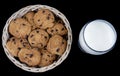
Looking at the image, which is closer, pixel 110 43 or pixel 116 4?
pixel 110 43

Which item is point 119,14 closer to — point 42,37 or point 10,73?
point 42,37

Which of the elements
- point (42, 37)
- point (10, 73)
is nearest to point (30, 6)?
point (42, 37)

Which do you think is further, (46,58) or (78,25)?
(78,25)

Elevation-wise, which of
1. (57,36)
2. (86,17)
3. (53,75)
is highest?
(86,17)

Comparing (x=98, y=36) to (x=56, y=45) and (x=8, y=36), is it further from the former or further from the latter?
(x=8, y=36)

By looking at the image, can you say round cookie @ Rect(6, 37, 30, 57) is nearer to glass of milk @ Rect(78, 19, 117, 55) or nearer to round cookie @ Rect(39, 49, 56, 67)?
round cookie @ Rect(39, 49, 56, 67)

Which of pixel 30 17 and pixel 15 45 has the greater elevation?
pixel 30 17

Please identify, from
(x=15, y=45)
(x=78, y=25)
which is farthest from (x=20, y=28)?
(x=78, y=25)

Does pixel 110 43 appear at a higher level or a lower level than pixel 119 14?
lower
